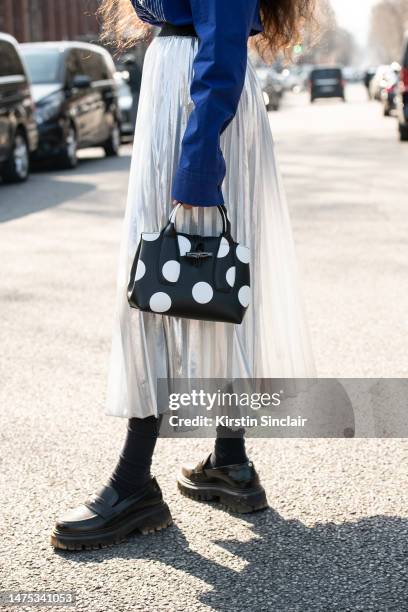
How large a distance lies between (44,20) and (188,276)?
57303 mm

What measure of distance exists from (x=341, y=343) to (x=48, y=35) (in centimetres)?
5492

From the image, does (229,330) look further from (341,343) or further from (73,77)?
(73,77)

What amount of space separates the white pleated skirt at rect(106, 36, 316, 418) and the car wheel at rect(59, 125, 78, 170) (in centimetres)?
1339

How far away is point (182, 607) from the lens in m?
2.72

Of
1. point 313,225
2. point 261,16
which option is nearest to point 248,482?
point 261,16

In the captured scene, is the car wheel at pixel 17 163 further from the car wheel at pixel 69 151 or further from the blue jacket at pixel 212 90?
the blue jacket at pixel 212 90

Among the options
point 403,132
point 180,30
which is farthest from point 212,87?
point 403,132

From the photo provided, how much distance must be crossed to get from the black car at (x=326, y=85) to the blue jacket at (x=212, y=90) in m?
58.3

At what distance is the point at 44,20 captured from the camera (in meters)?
57.7

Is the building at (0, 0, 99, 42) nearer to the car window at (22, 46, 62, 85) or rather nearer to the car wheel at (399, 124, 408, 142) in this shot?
the car wheel at (399, 124, 408, 142)

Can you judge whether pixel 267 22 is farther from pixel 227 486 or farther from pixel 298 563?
pixel 298 563

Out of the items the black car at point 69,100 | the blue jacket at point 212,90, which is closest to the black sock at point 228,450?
the blue jacket at point 212,90

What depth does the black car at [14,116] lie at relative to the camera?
13.8 meters

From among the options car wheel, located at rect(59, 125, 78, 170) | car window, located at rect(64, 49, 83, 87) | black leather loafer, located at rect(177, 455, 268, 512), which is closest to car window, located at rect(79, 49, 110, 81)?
car window, located at rect(64, 49, 83, 87)
